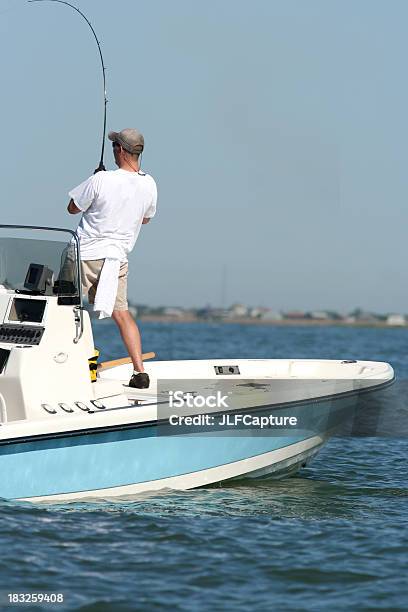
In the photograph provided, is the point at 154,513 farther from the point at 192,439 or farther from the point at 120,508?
the point at 192,439

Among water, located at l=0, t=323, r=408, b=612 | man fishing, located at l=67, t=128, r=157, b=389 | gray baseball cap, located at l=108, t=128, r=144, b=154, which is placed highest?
gray baseball cap, located at l=108, t=128, r=144, b=154

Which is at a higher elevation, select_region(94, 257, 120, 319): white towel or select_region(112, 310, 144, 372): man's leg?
select_region(94, 257, 120, 319): white towel

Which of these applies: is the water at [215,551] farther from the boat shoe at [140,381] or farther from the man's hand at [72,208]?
the man's hand at [72,208]

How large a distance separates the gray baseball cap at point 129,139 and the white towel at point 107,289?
80cm

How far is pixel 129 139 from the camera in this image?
740 cm

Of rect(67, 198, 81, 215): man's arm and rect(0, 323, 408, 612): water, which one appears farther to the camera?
rect(67, 198, 81, 215): man's arm

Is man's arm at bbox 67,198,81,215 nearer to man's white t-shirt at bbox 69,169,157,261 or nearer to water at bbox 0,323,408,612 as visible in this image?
man's white t-shirt at bbox 69,169,157,261

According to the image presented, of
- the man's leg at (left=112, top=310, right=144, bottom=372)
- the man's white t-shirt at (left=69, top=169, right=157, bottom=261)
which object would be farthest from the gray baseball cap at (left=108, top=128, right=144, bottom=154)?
the man's leg at (left=112, top=310, right=144, bottom=372)

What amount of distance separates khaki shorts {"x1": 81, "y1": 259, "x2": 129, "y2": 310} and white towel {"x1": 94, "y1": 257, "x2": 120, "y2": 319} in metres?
0.07

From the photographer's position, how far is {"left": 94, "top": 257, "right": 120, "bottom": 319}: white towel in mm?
7492

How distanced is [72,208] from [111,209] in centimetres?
29

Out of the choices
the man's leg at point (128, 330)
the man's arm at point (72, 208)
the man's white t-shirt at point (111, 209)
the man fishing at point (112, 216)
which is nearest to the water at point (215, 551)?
the man's leg at point (128, 330)

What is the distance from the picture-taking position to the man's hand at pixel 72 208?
24.6 ft

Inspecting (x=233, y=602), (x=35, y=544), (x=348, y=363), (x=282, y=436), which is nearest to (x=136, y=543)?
(x=35, y=544)
